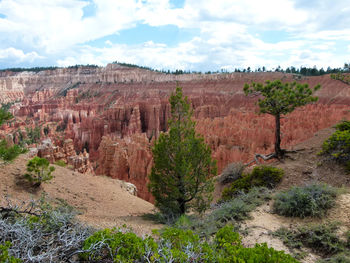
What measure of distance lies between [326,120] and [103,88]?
74079 millimetres

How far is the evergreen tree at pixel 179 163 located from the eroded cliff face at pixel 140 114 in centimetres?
796

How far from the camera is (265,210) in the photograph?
5.81 metres

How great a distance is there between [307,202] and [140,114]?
44.4 m

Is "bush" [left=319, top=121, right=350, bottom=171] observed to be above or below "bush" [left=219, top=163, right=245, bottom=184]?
above

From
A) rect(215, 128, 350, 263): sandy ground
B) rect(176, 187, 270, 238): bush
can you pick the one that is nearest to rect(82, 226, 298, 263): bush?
rect(215, 128, 350, 263): sandy ground

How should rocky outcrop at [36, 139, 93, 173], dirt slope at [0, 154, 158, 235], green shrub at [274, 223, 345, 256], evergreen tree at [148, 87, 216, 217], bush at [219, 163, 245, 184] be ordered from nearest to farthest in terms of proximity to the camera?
green shrub at [274, 223, 345, 256], evergreen tree at [148, 87, 216, 217], dirt slope at [0, 154, 158, 235], bush at [219, 163, 245, 184], rocky outcrop at [36, 139, 93, 173]

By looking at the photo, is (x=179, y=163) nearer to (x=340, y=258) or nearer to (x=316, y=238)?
(x=316, y=238)

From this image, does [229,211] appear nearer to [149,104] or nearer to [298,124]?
[298,124]

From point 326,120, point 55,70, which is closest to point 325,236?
point 326,120

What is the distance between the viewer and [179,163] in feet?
24.8

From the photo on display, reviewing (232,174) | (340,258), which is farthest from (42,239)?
(232,174)

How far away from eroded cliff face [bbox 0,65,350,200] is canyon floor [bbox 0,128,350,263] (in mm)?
5053

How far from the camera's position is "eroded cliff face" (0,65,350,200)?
2091 centimetres

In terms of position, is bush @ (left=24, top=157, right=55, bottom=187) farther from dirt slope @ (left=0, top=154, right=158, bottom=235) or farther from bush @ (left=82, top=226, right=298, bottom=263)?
bush @ (left=82, top=226, right=298, bottom=263)
